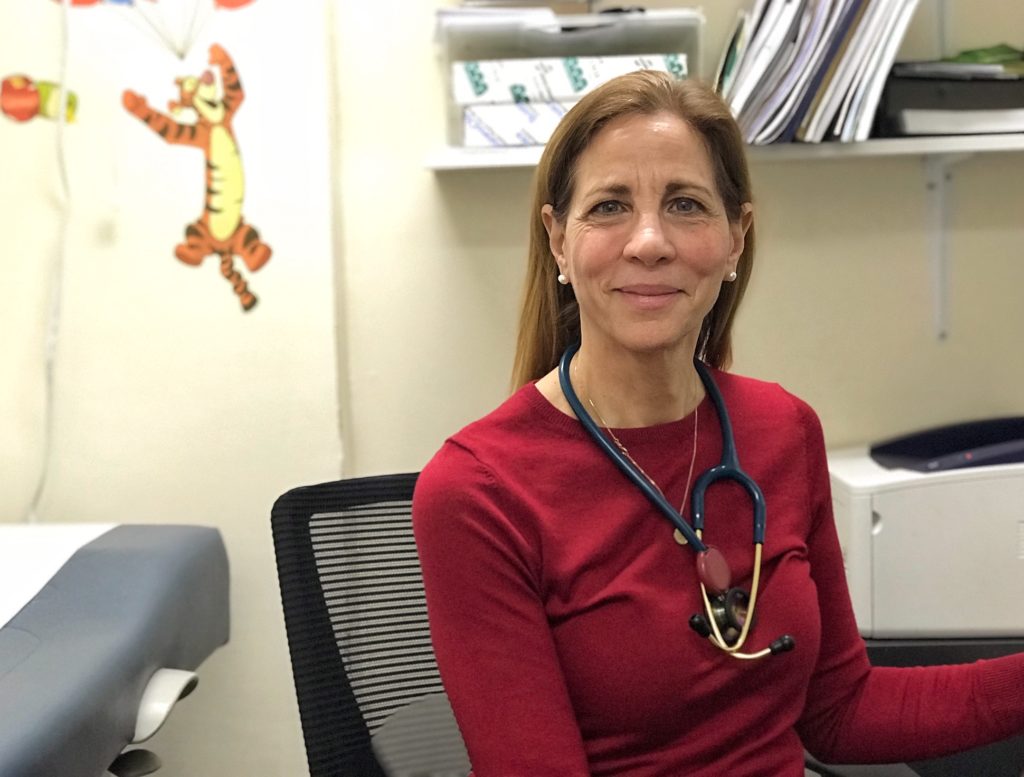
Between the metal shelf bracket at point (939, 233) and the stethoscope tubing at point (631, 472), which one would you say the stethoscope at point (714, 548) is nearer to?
the stethoscope tubing at point (631, 472)

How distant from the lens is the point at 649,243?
39.9 inches

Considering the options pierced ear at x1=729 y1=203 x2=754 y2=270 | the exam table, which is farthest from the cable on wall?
pierced ear at x1=729 y1=203 x2=754 y2=270

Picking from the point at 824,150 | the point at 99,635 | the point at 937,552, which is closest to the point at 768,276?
the point at 824,150

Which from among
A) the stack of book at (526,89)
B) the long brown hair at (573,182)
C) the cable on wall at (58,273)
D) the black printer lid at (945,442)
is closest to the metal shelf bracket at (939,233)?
the black printer lid at (945,442)

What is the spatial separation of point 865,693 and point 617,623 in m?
0.35

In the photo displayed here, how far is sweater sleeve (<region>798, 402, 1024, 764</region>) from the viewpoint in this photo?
3.64 ft

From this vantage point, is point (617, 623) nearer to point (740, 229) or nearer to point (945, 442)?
point (740, 229)

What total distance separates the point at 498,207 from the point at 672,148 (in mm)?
855

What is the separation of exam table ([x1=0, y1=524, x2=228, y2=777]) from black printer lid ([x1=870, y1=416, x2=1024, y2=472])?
1144 mm

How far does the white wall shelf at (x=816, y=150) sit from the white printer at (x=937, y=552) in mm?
515

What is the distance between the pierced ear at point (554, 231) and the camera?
111 centimetres

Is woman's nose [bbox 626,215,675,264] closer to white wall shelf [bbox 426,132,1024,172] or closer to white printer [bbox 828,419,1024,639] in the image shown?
white wall shelf [bbox 426,132,1024,172]

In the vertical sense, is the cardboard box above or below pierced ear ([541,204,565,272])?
above

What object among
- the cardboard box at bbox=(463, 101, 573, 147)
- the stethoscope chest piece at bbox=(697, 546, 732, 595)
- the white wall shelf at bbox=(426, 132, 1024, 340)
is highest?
the cardboard box at bbox=(463, 101, 573, 147)
